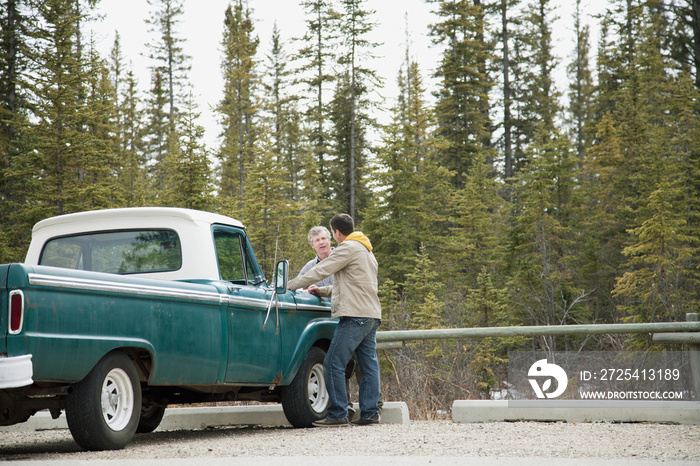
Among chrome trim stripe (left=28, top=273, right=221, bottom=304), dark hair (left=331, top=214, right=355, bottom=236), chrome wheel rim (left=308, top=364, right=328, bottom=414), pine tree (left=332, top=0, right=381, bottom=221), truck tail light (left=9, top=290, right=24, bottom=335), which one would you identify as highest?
pine tree (left=332, top=0, right=381, bottom=221)

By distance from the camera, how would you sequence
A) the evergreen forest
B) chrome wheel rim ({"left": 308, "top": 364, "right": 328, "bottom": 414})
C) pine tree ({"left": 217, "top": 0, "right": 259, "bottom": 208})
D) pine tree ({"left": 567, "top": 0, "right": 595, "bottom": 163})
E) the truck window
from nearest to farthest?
the truck window, chrome wheel rim ({"left": 308, "top": 364, "right": 328, "bottom": 414}), the evergreen forest, pine tree ({"left": 217, "top": 0, "right": 259, "bottom": 208}), pine tree ({"left": 567, "top": 0, "right": 595, "bottom": 163})

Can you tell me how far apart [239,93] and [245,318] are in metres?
38.0

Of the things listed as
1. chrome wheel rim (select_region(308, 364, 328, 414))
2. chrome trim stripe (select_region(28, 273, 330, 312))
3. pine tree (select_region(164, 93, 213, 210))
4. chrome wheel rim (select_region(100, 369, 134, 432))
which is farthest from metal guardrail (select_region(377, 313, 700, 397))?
pine tree (select_region(164, 93, 213, 210))

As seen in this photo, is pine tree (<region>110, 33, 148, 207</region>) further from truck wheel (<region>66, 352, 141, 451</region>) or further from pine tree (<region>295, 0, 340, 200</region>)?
truck wheel (<region>66, 352, 141, 451</region>)

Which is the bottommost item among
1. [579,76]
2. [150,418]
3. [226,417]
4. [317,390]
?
[226,417]

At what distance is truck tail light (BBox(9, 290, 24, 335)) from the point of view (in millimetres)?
4875

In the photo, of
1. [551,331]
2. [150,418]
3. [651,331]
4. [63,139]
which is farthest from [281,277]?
[63,139]

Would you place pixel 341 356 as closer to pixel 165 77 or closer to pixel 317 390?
pixel 317 390

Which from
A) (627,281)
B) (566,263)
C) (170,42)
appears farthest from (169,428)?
(170,42)

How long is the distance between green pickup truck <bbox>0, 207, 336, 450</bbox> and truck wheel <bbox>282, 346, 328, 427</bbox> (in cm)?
1

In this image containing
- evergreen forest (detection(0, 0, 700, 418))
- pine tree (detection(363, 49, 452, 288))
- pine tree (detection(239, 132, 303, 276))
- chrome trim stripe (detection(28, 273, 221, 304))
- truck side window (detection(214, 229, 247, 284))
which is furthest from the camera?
pine tree (detection(363, 49, 452, 288))

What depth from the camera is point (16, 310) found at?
4.89 m

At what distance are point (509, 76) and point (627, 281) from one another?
73.3 ft

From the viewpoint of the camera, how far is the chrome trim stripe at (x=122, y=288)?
16.5 feet
